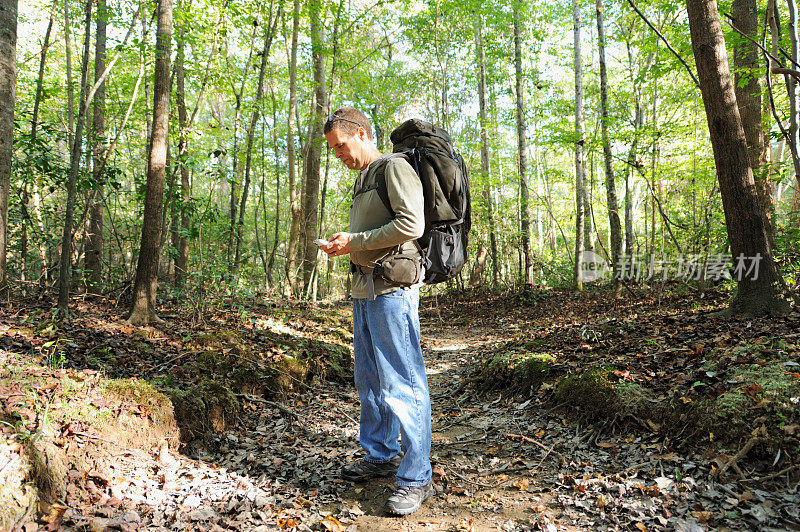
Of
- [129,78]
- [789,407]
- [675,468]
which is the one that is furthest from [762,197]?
[129,78]

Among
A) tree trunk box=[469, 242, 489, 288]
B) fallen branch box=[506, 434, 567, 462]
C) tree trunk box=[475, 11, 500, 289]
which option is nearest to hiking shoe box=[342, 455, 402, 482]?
fallen branch box=[506, 434, 567, 462]

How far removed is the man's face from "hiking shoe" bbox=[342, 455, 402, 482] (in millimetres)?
2024

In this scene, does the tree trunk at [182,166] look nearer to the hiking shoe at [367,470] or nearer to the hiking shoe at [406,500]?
the hiking shoe at [367,470]

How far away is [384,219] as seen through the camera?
284 cm

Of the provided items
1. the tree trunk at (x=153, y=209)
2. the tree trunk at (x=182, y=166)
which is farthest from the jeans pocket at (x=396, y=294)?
the tree trunk at (x=182, y=166)

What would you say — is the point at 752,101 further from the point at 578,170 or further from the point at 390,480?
the point at 390,480

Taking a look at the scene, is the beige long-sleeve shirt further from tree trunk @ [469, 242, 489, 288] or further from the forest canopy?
tree trunk @ [469, 242, 489, 288]

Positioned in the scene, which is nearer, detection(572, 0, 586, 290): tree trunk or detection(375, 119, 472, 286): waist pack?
detection(375, 119, 472, 286): waist pack

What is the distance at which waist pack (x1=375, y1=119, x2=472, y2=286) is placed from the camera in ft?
9.20

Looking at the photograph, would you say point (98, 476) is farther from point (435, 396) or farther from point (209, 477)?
Answer: point (435, 396)

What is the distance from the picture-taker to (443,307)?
15.0 metres

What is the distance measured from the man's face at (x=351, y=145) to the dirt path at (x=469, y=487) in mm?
2146

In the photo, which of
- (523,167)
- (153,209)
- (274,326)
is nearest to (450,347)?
(274,326)

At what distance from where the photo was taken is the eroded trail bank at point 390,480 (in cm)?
251
